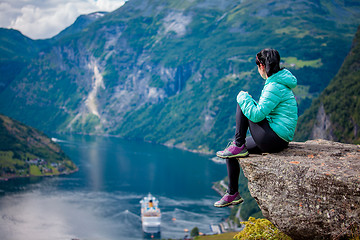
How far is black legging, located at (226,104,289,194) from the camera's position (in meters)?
10.6

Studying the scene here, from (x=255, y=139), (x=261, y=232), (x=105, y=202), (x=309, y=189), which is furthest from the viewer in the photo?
(x=105, y=202)

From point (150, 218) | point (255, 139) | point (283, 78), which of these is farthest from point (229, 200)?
point (150, 218)

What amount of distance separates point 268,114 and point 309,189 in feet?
7.48

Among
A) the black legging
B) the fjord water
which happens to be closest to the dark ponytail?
the black legging

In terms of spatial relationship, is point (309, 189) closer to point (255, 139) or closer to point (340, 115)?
point (255, 139)

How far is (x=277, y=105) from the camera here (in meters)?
10.7

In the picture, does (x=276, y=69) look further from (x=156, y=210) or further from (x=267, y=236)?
(x=156, y=210)

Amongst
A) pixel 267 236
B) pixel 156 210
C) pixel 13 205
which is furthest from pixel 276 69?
pixel 13 205

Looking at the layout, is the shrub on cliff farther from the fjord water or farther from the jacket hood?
the fjord water

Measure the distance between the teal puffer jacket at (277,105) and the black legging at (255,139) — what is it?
18 cm

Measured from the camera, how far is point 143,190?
152 m

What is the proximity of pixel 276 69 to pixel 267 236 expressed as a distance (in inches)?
206

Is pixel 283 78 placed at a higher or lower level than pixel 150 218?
higher

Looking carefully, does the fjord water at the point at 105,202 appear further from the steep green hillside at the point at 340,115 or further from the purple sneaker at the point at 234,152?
the purple sneaker at the point at 234,152
